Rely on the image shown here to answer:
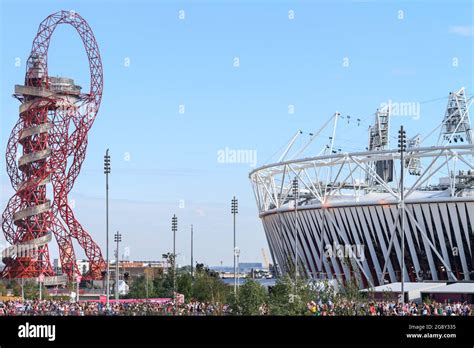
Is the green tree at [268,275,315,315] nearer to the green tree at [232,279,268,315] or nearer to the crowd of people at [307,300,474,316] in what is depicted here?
the green tree at [232,279,268,315]

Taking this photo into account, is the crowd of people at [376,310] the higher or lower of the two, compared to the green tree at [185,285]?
lower

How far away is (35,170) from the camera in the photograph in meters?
121

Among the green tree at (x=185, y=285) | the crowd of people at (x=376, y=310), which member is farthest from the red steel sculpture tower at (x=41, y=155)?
the crowd of people at (x=376, y=310)

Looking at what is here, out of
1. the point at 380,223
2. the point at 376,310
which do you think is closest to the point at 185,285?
the point at 380,223

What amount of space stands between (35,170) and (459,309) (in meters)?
80.2

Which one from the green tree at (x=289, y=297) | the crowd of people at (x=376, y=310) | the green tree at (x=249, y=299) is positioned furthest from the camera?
the green tree at (x=249, y=299)

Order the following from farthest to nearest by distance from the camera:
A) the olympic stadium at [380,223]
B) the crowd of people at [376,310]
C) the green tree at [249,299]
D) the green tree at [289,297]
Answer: the olympic stadium at [380,223] < the green tree at [249,299] < the green tree at [289,297] < the crowd of people at [376,310]

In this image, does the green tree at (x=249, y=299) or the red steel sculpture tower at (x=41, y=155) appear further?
the red steel sculpture tower at (x=41, y=155)

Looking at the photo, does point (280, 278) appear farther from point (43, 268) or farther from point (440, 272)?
point (43, 268)

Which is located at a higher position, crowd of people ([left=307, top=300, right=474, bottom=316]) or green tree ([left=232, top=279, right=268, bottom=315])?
green tree ([left=232, top=279, right=268, bottom=315])

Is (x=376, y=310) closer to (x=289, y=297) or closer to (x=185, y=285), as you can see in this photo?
(x=289, y=297)

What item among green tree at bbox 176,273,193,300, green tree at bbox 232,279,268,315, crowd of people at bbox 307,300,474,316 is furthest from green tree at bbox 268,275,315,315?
green tree at bbox 176,273,193,300

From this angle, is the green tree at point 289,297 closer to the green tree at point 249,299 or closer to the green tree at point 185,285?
the green tree at point 249,299
